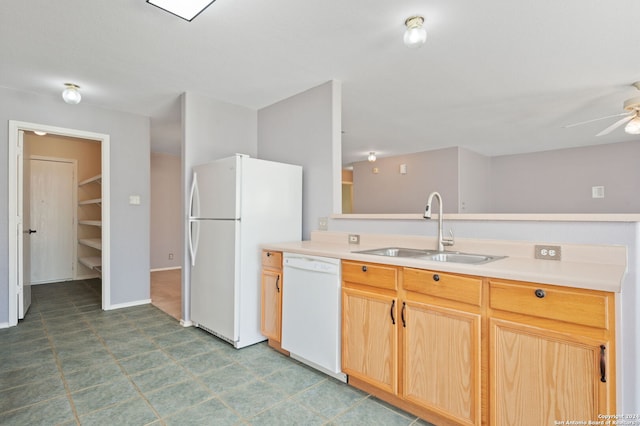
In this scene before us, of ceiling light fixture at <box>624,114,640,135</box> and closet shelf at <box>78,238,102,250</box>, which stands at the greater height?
ceiling light fixture at <box>624,114,640,135</box>

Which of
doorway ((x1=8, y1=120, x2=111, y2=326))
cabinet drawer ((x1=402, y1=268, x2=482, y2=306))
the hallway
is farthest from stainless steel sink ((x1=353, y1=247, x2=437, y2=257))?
doorway ((x1=8, y1=120, x2=111, y2=326))

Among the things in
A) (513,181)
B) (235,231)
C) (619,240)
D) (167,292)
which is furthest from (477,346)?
(513,181)

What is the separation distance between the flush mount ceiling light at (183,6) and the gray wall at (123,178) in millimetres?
2302

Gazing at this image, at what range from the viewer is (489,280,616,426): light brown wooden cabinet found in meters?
1.22

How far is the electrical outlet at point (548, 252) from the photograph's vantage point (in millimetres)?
1763

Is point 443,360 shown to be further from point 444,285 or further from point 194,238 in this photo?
point 194,238

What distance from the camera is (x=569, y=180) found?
5.82 metres

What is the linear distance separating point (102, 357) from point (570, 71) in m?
4.32

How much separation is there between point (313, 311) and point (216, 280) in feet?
3.44

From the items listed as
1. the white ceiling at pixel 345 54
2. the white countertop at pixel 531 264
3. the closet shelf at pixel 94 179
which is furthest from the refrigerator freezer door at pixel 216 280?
the closet shelf at pixel 94 179

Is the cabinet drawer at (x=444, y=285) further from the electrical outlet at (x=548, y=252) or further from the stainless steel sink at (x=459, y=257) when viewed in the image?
the electrical outlet at (x=548, y=252)

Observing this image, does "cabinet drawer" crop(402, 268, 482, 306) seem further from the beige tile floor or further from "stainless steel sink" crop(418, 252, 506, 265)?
the beige tile floor

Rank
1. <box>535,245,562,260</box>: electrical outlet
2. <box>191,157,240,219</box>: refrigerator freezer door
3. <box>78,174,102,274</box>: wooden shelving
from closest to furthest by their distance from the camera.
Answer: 1. <box>535,245,562,260</box>: electrical outlet
2. <box>191,157,240,219</box>: refrigerator freezer door
3. <box>78,174,102,274</box>: wooden shelving

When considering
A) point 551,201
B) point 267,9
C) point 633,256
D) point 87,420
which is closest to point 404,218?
point 633,256
